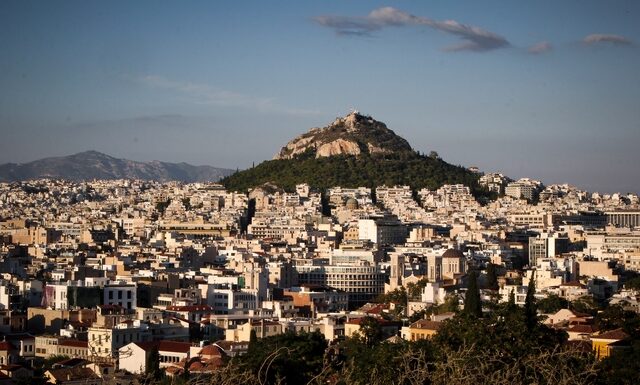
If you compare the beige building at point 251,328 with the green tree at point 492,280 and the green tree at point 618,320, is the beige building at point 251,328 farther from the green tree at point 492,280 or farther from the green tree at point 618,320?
the green tree at point 492,280

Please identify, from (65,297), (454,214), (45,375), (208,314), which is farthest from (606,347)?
(454,214)

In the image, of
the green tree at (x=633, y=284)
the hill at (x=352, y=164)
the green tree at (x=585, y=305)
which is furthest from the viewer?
the hill at (x=352, y=164)

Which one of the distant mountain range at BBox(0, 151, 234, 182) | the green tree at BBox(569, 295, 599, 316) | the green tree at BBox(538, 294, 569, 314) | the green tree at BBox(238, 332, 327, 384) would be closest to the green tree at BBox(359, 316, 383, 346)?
the green tree at BBox(238, 332, 327, 384)

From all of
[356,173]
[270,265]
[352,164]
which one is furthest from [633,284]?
[352,164]

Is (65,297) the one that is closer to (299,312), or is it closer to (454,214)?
(299,312)

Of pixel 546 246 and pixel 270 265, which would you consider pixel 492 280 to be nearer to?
pixel 270 265

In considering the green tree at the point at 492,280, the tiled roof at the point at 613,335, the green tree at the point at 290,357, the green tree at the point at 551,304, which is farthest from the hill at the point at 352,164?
the green tree at the point at 290,357
